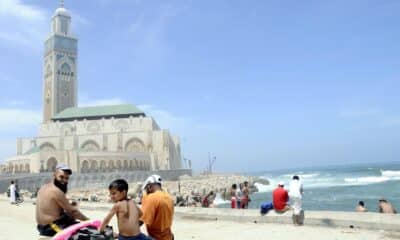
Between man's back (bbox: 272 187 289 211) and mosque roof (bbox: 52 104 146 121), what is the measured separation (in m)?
72.1

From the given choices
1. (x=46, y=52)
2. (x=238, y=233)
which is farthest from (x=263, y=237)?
(x=46, y=52)

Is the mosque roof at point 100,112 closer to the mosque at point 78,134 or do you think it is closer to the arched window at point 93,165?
the mosque at point 78,134

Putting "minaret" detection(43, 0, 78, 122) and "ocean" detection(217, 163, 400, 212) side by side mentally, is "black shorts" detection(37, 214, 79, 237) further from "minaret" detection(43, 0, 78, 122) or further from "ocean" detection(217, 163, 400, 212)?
"minaret" detection(43, 0, 78, 122)

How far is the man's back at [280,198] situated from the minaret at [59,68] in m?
84.6

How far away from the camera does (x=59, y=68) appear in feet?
299

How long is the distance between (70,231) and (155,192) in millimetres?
1209

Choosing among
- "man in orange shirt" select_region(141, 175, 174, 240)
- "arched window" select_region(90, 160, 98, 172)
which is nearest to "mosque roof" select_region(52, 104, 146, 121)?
"arched window" select_region(90, 160, 98, 172)

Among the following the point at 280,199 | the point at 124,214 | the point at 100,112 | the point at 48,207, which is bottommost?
the point at 280,199

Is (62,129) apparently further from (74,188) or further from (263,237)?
(263,237)

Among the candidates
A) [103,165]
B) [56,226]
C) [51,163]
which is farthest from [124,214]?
[103,165]

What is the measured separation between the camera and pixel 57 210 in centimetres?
489

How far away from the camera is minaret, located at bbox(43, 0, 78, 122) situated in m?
89.9

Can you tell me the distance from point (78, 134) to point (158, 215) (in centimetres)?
7734

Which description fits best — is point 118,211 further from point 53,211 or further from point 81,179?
point 81,179
